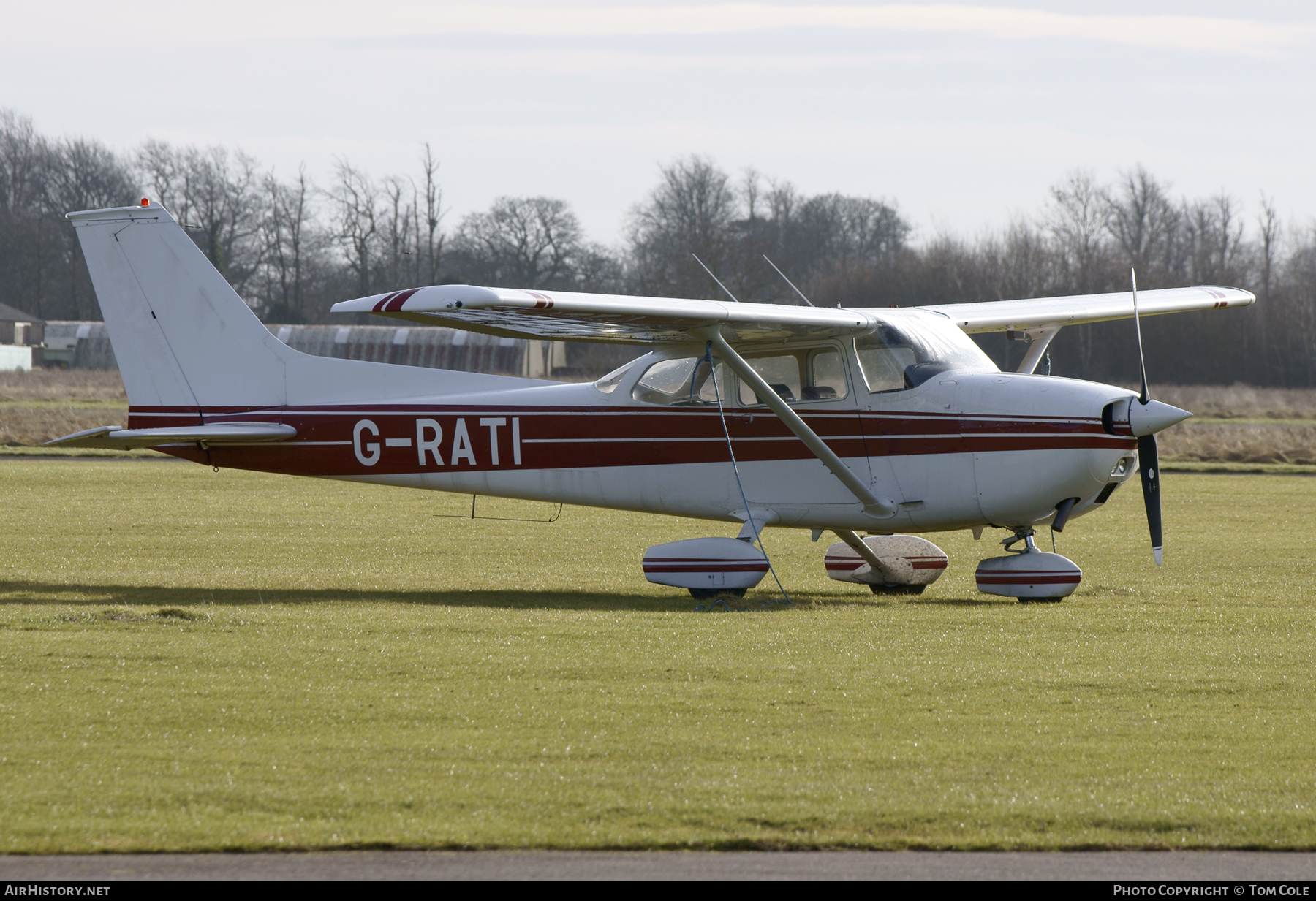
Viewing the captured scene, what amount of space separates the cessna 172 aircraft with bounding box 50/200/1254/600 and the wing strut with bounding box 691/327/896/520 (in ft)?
0.06

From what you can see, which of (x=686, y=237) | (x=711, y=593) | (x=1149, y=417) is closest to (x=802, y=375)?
(x=711, y=593)

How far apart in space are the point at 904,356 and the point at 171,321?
6798 mm

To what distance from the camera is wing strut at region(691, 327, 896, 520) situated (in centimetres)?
1059

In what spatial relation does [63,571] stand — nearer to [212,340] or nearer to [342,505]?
[212,340]

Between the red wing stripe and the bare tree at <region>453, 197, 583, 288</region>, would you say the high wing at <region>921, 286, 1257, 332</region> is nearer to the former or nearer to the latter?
the red wing stripe

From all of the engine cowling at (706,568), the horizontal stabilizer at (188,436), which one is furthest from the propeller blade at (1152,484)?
the horizontal stabilizer at (188,436)

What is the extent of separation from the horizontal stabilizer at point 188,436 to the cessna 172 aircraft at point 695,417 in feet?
0.10

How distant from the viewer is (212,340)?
12.7m

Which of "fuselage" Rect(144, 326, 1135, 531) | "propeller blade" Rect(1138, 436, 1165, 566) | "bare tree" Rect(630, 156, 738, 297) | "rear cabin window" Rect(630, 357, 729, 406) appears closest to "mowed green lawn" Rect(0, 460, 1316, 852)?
"propeller blade" Rect(1138, 436, 1165, 566)

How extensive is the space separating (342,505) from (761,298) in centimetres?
4685

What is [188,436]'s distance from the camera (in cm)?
1211

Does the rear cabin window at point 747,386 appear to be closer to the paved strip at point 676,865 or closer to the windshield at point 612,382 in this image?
the windshield at point 612,382

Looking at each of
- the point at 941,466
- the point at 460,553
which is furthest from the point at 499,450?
the point at 941,466

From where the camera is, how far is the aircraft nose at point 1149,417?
32.8 ft
